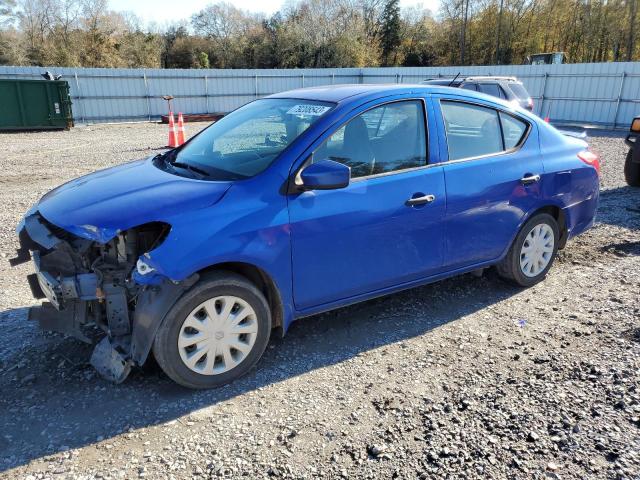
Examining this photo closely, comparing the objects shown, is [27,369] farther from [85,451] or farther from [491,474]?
[491,474]

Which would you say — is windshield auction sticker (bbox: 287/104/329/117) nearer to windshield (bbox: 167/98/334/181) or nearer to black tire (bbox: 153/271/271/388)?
windshield (bbox: 167/98/334/181)

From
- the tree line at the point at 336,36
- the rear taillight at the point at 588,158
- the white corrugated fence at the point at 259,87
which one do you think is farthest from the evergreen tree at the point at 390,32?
the rear taillight at the point at 588,158

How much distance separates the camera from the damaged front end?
2.92 m

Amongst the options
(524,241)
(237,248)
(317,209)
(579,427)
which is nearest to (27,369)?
(237,248)

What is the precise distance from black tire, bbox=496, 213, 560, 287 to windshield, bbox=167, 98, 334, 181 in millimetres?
2138

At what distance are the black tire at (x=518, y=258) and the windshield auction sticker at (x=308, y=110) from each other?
2132mm

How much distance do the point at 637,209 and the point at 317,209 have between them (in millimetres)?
6251

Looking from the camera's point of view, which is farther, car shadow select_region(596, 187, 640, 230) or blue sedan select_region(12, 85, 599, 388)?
car shadow select_region(596, 187, 640, 230)

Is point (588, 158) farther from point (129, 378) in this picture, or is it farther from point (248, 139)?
point (129, 378)

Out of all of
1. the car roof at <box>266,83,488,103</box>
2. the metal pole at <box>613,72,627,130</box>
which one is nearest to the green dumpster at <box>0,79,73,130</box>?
the car roof at <box>266,83,488,103</box>

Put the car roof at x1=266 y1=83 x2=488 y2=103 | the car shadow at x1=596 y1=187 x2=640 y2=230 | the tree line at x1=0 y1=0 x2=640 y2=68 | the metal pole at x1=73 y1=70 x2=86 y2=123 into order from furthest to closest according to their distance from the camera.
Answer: the tree line at x1=0 y1=0 x2=640 y2=68
the metal pole at x1=73 y1=70 x2=86 y2=123
the car shadow at x1=596 y1=187 x2=640 y2=230
the car roof at x1=266 y1=83 x2=488 y2=103

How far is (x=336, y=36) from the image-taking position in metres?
45.7

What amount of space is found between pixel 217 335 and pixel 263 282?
451mm

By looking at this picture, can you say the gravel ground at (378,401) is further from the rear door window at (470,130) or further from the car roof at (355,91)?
the car roof at (355,91)
